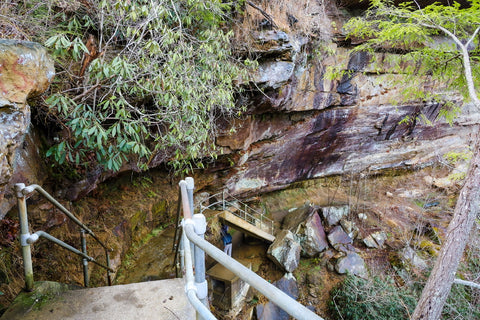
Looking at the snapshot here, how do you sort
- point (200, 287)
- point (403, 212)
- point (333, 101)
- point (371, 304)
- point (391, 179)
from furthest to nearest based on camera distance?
point (391, 179)
point (403, 212)
point (333, 101)
point (371, 304)
point (200, 287)

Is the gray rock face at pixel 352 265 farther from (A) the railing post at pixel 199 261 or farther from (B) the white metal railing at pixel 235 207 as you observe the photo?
(A) the railing post at pixel 199 261

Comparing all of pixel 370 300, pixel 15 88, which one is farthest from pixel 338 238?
pixel 15 88

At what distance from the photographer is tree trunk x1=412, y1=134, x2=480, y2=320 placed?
3334 mm

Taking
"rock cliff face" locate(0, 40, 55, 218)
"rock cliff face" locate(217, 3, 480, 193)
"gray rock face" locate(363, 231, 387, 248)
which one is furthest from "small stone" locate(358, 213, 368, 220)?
"rock cliff face" locate(0, 40, 55, 218)

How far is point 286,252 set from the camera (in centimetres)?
817

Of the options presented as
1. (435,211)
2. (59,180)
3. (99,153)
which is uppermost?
(99,153)

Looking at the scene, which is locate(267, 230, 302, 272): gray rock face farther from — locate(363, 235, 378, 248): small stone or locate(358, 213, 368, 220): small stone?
locate(358, 213, 368, 220): small stone

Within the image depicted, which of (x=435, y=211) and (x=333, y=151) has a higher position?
(x=333, y=151)

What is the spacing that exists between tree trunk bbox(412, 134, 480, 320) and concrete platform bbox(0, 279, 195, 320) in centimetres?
371

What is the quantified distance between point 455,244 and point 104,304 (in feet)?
14.7

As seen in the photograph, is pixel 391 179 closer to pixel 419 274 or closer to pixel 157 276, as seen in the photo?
pixel 419 274

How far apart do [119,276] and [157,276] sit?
71 centimetres

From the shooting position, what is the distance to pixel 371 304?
695 cm

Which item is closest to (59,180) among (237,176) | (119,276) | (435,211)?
(119,276)
